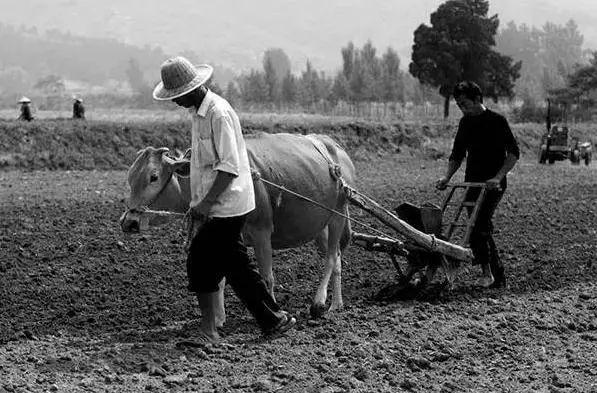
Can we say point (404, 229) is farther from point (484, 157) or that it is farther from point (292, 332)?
point (292, 332)

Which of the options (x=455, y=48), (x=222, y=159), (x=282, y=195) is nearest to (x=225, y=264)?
(x=222, y=159)

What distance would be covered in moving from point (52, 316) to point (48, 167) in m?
17.4

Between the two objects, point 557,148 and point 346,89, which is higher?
point 346,89

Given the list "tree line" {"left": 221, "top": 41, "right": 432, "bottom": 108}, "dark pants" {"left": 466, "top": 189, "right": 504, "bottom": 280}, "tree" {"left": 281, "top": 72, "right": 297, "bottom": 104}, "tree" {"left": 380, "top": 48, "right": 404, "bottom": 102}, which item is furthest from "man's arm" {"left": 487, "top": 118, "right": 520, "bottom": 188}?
"tree" {"left": 281, "top": 72, "right": 297, "bottom": 104}

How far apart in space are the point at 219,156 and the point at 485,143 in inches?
131

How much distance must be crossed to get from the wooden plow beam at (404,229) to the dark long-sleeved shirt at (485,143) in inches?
37.9

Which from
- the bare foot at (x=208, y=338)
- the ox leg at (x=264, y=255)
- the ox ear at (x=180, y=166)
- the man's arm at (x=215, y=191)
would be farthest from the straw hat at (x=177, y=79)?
the bare foot at (x=208, y=338)

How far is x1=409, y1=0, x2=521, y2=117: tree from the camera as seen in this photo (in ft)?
160

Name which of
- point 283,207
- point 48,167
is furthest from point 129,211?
point 48,167

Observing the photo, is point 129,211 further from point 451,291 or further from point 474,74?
point 474,74

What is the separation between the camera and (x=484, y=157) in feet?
28.4

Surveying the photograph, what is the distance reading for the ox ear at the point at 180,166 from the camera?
22.7 feet

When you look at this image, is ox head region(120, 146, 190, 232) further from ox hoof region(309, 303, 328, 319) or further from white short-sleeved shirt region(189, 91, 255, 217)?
ox hoof region(309, 303, 328, 319)

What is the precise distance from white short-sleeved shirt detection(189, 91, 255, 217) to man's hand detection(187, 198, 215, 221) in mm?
36
